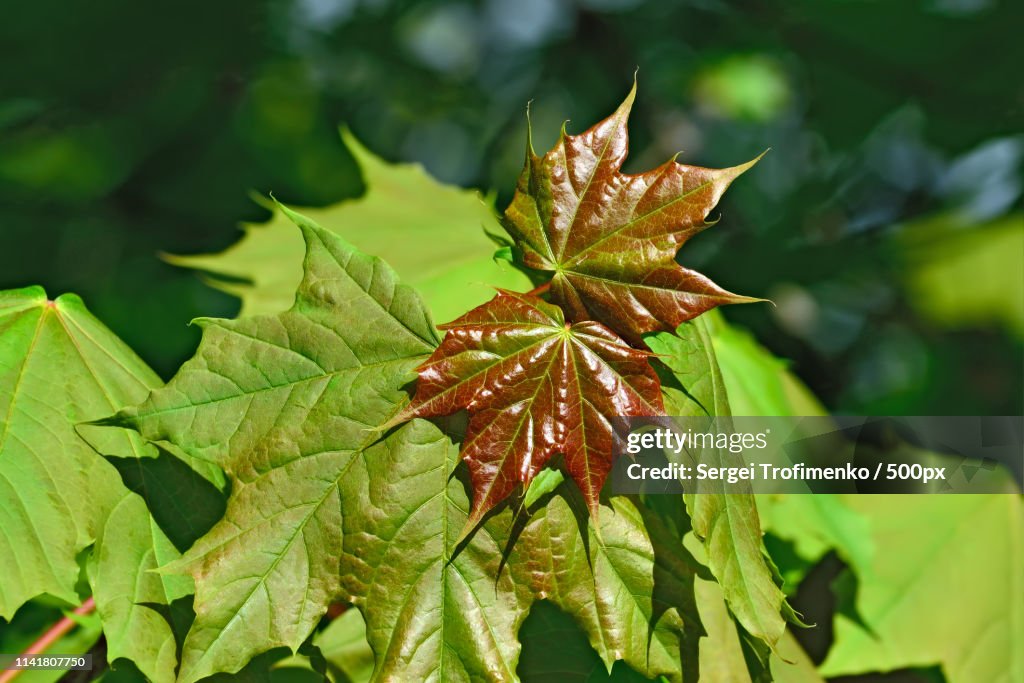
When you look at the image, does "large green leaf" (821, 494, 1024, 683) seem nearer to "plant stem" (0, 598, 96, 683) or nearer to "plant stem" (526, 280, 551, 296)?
"plant stem" (526, 280, 551, 296)

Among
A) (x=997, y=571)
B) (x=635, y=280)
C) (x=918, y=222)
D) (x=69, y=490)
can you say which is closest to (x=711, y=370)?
(x=635, y=280)

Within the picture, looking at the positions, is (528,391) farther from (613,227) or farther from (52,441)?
(52,441)

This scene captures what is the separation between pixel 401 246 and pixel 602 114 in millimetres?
1236

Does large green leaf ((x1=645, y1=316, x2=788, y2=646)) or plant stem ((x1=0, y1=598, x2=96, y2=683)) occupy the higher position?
large green leaf ((x1=645, y1=316, x2=788, y2=646))

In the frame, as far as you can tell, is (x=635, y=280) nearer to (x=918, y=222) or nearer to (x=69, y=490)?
(x=69, y=490)

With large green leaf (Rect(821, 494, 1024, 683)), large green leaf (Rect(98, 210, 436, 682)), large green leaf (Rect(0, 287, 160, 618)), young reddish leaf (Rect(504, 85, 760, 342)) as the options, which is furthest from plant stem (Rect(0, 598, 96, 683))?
large green leaf (Rect(821, 494, 1024, 683))

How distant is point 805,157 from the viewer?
2.36m

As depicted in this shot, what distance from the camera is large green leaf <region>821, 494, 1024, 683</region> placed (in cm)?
110

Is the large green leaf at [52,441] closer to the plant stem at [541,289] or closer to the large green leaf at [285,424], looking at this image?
the large green leaf at [285,424]

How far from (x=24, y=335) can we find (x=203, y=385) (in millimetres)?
220

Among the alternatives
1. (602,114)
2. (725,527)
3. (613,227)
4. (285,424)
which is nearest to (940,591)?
(725,527)

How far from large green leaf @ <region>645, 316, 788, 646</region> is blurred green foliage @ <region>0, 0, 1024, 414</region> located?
1.20 meters

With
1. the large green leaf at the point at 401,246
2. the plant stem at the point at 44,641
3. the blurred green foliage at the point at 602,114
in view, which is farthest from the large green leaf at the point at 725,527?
the blurred green foliage at the point at 602,114

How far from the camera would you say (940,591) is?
117 cm
